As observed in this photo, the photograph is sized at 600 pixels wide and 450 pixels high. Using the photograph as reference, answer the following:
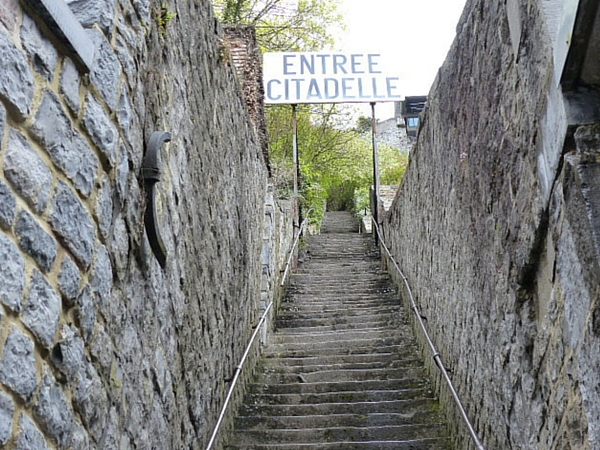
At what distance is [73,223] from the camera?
6.21 feet

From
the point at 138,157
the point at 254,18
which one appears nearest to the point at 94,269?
the point at 138,157

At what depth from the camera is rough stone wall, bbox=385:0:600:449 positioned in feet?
6.72

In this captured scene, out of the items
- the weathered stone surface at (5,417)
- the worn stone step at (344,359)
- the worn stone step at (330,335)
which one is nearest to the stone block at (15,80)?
the weathered stone surface at (5,417)

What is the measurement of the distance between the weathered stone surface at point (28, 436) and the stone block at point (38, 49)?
883 mm

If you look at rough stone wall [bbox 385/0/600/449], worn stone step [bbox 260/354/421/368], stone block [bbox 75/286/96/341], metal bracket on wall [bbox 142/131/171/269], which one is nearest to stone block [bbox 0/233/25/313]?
stone block [bbox 75/286/96/341]

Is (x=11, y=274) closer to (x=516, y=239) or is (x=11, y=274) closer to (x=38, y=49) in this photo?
(x=38, y=49)

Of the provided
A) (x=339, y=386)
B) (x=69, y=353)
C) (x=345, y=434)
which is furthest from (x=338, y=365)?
(x=69, y=353)

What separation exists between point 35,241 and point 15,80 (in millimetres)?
399

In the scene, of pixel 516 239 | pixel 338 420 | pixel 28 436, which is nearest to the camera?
pixel 28 436

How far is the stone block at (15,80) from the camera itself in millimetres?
1497

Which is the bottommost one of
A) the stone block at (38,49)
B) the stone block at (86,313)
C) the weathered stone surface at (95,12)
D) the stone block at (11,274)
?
the stone block at (86,313)

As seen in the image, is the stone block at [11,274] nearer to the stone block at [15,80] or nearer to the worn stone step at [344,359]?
the stone block at [15,80]

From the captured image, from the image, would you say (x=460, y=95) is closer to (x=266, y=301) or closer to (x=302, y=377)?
(x=302, y=377)

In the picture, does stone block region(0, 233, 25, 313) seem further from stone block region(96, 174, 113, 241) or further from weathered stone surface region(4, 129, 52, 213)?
stone block region(96, 174, 113, 241)
